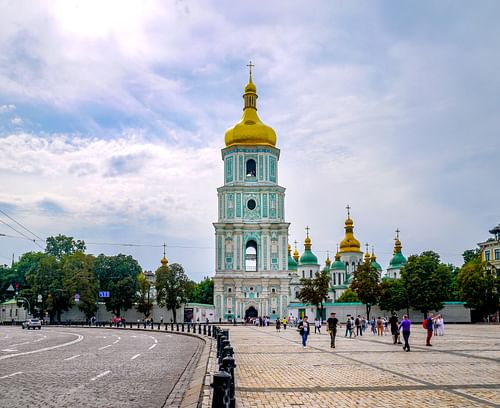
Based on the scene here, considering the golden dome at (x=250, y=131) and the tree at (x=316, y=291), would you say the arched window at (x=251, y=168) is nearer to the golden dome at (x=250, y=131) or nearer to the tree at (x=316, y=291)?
the golden dome at (x=250, y=131)

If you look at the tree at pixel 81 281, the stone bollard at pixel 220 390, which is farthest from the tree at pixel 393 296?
the stone bollard at pixel 220 390

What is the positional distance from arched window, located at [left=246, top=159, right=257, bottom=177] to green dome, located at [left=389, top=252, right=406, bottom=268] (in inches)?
1858

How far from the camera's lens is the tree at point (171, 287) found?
249 ft

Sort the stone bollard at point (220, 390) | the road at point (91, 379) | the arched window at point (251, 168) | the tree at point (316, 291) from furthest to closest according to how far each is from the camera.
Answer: the arched window at point (251, 168) → the tree at point (316, 291) → the road at point (91, 379) → the stone bollard at point (220, 390)

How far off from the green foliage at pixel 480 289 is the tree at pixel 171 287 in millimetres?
31389

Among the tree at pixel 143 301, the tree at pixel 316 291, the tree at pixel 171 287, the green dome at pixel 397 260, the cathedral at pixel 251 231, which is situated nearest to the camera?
the tree at pixel 316 291

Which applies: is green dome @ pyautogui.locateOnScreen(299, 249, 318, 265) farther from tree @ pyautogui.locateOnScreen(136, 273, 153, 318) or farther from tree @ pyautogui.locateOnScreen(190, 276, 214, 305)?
tree @ pyautogui.locateOnScreen(136, 273, 153, 318)

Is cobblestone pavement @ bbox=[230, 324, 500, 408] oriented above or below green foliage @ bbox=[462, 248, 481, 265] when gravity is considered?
below

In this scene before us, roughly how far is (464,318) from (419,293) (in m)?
6.81

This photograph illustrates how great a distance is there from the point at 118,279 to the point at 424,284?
118 feet

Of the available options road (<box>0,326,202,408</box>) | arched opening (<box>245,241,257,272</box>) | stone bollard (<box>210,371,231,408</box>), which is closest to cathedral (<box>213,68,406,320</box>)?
arched opening (<box>245,241,257,272</box>)

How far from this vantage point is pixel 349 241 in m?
125

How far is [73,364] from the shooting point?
1819 cm

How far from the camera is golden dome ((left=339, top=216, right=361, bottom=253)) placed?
12419 centimetres
